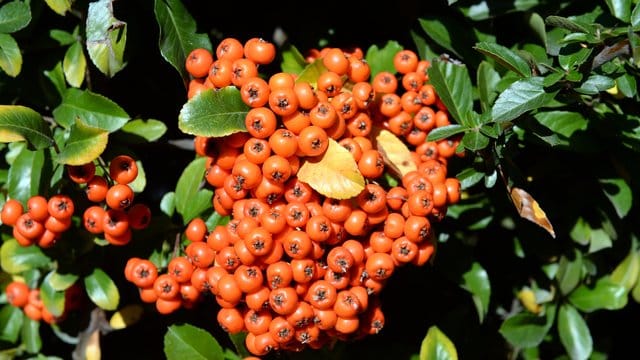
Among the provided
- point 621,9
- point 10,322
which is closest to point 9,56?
point 10,322

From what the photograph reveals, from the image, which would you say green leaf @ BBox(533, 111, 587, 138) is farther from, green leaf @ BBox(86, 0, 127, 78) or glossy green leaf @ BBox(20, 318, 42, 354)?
glossy green leaf @ BBox(20, 318, 42, 354)

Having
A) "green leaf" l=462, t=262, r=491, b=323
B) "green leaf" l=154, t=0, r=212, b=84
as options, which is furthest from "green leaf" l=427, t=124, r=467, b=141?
"green leaf" l=154, t=0, r=212, b=84

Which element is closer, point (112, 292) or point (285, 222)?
point (285, 222)

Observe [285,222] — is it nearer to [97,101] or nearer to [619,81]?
[97,101]

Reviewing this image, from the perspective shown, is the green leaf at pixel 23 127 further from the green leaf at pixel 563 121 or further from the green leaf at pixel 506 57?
the green leaf at pixel 563 121

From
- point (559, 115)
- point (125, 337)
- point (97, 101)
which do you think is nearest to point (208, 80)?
point (97, 101)

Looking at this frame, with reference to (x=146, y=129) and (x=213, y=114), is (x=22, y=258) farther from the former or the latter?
(x=213, y=114)

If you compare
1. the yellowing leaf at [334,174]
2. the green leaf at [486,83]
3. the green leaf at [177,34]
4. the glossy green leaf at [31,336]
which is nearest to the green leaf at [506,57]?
the green leaf at [486,83]
